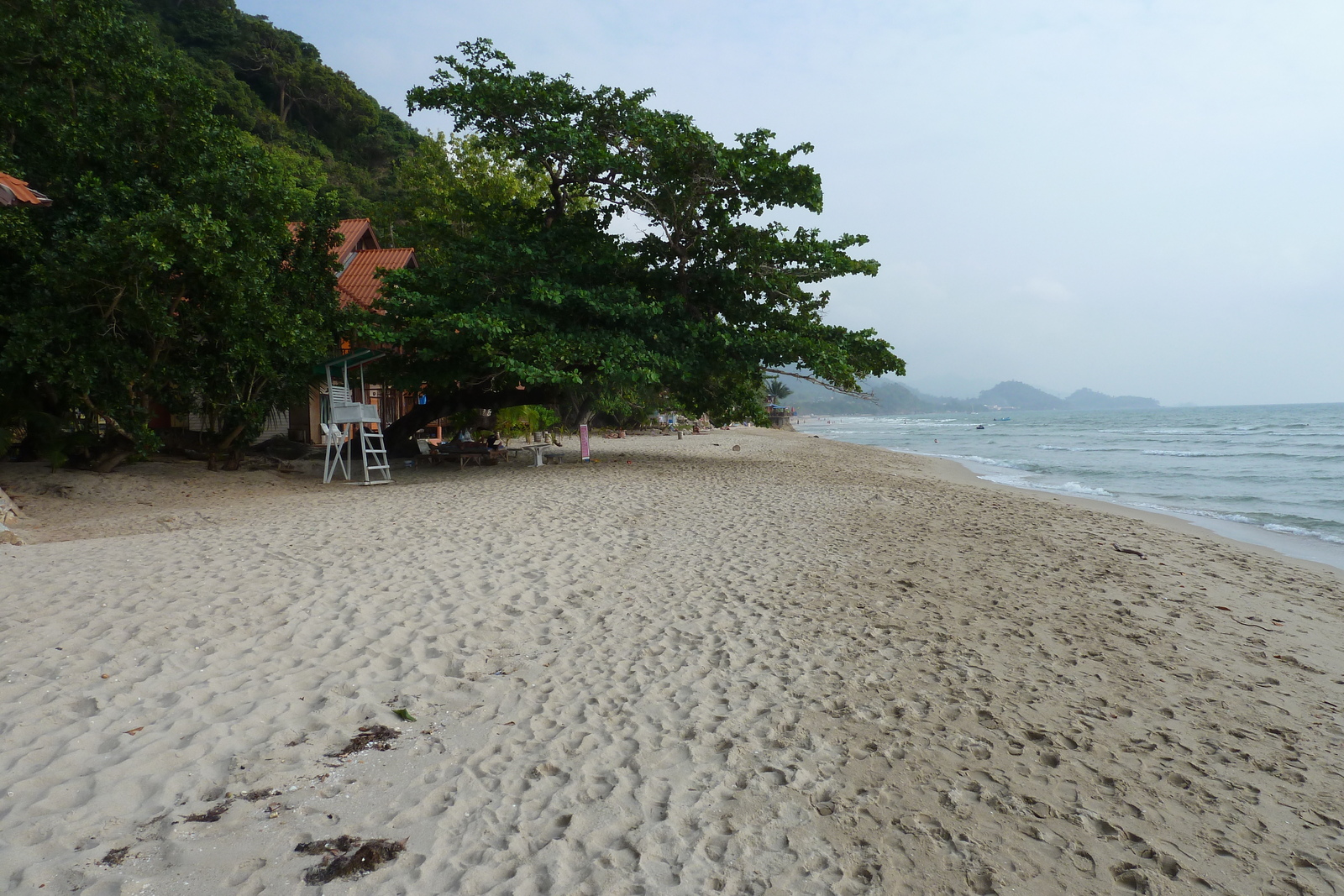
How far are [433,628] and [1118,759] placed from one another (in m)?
3.88

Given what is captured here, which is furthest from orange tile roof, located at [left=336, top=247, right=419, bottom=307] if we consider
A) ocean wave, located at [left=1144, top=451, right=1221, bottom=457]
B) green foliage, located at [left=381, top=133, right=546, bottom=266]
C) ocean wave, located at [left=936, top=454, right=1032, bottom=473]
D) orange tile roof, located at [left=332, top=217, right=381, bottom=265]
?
ocean wave, located at [left=1144, top=451, right=1221, bottom=457]

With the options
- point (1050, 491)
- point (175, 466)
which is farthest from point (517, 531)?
point (1050, 491)

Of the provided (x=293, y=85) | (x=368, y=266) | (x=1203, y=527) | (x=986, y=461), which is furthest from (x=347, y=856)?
(x=293, y=85)

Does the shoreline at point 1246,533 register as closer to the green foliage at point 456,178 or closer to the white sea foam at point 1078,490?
the white sea foam at point 1078,490

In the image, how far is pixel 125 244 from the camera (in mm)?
8117

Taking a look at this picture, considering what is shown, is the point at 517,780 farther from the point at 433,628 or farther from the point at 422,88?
the point at 422,88

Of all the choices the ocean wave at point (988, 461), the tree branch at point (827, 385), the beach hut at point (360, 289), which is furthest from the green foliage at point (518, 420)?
the ocean wave at point (988, 461)

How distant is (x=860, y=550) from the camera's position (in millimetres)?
7410

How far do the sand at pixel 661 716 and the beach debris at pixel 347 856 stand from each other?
0.05 metres

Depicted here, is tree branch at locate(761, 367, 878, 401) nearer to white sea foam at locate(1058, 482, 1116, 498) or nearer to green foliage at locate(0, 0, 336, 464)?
white sea foam at locate(1058, 482, 1116, 498)

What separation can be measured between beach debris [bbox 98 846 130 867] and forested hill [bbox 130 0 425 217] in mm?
36950

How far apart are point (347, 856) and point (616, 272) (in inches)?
499

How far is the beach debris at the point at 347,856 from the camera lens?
241 centimetres

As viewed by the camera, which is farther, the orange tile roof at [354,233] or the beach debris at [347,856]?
the orange tile roof at [354,233]
